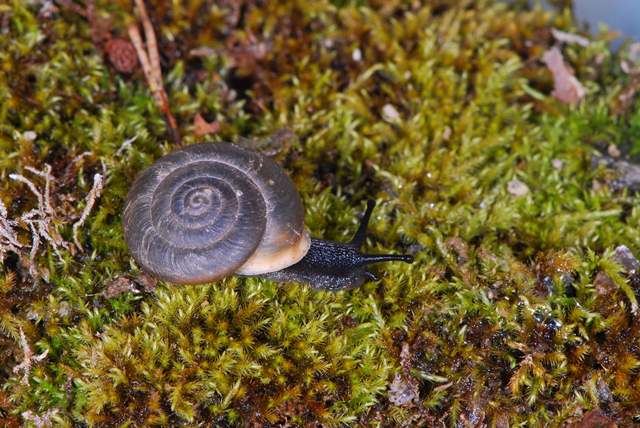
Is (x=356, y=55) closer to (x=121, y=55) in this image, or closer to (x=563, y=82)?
(x=563, y=82)

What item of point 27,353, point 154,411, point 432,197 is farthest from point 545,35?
point 27,353

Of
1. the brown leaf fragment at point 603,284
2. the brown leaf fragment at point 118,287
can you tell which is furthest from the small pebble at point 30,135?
the brown leaf fragment at point 603,284

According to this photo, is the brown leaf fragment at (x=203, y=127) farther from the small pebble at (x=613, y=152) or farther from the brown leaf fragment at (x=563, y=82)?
the small pebble at (x=613, y=152)

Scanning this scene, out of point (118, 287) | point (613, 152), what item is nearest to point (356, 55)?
point (613, 152)

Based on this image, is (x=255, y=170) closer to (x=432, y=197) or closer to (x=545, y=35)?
(x=432, y=197)

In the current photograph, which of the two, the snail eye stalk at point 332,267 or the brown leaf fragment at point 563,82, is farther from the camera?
the brown leaf fragment at point 563,82

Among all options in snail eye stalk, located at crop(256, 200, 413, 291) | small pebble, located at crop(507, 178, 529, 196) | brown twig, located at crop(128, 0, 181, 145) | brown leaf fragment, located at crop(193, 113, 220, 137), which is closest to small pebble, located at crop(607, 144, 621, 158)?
small pebble, located at crop(507, 178, 529, 196)
